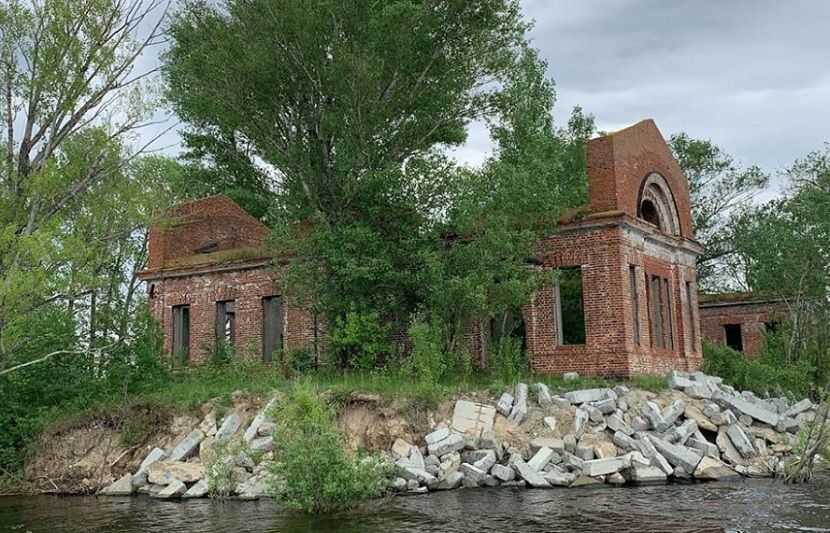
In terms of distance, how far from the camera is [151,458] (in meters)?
16.8

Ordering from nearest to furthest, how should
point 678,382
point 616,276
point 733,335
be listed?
point 678,382 → point 616,276 → point 733,335

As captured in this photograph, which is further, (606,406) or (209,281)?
(209,281)

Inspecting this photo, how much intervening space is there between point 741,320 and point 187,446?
25.6 m

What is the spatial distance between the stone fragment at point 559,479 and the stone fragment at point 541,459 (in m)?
0.22

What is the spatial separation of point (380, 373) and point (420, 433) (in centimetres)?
367

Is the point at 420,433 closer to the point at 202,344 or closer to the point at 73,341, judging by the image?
the point at 73,341

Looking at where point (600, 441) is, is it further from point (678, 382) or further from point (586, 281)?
point (586, 281)

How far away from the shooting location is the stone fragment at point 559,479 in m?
14.8

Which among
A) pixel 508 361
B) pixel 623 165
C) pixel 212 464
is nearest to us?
pixel 212 464

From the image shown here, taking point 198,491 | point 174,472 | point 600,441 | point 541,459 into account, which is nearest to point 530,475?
point 541,459

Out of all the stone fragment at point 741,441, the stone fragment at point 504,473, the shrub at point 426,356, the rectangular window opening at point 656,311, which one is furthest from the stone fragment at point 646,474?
the rectangular window opening at point 656,311

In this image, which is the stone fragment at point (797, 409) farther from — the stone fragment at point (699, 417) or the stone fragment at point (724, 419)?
the stone fragment at point (699, 417)

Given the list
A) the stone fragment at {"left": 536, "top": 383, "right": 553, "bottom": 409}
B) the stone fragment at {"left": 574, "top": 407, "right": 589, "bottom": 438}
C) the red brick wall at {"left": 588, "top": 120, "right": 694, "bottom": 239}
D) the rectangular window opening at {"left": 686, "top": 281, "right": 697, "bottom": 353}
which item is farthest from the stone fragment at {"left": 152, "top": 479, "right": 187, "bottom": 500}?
the rectangular window opening at {"left": 686, "top": 281, "right": 697, "bottom": 353}

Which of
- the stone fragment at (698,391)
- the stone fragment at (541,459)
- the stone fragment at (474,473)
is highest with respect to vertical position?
the stone fragment at (698,391)
